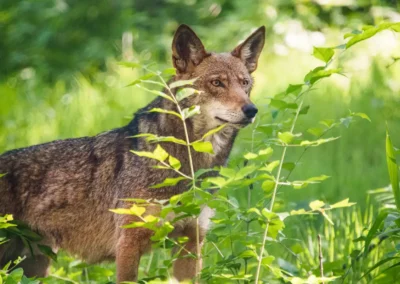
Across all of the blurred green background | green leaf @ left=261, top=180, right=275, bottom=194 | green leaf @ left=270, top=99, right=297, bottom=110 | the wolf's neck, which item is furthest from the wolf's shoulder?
the blurred green background

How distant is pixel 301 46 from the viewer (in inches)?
458

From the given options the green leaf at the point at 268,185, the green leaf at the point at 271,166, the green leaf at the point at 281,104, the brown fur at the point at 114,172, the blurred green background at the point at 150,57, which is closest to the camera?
the green leaf at the point at 271,166

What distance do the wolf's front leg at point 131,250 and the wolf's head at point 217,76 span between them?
738mm

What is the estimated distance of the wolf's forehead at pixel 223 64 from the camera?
196 inches

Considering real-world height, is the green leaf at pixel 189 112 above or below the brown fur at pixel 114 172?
above

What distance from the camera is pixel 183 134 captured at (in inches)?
194

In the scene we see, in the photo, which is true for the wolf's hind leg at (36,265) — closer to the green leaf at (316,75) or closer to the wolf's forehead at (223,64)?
the wolf's forehead at (223,64)

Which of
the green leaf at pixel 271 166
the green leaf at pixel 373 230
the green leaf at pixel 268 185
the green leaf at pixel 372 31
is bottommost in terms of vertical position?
the green leaf at pixel 373 230

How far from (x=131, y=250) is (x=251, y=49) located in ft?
4.78

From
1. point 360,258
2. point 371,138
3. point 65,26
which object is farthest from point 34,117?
point 360,258

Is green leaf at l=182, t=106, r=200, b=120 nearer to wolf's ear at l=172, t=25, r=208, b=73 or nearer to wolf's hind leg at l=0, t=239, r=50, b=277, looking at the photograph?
wolf's ear at l=172, t=25, r=208, b=73

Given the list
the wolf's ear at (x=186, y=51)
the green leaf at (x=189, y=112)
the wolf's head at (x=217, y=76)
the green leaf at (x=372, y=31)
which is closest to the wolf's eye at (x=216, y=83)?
the wolf's head at (x=217, y=76)

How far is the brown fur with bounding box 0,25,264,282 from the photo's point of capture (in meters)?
4.84

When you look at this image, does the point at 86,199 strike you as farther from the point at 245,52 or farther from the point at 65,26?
the point at 65,26
